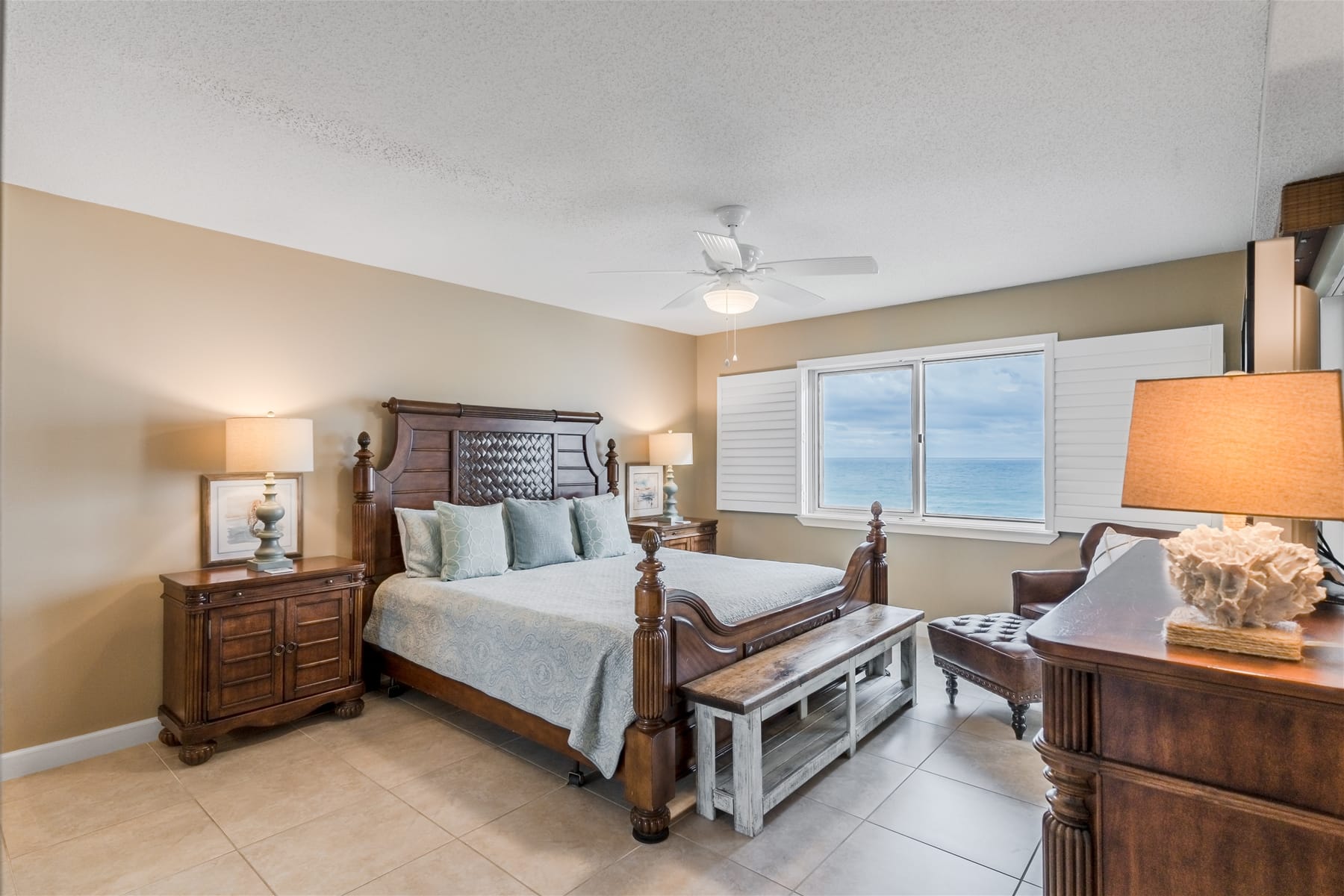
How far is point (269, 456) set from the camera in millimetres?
3203

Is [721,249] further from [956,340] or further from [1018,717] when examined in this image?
[956,340]

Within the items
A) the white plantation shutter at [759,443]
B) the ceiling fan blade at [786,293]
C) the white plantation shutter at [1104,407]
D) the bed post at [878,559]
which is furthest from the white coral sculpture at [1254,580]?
the white plantation shutter at [759,443]

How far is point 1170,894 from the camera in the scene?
1127 mm

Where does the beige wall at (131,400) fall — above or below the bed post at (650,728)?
above

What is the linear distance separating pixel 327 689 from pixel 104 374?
184 centimetres

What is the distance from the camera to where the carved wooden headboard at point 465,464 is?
154 inches

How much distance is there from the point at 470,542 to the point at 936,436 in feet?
11.3

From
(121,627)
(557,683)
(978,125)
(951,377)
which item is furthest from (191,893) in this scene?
(951,377)

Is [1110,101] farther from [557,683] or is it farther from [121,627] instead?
[121,627]

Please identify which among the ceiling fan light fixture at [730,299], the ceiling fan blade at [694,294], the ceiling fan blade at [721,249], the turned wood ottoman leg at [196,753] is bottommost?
the turned wood ottoman leg at [196,753]

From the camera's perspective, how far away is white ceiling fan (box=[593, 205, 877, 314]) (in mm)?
2859

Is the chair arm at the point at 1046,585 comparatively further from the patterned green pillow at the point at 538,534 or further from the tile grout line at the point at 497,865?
the tile grout line at the point at 497,865

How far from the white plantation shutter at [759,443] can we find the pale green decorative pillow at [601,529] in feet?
5.18

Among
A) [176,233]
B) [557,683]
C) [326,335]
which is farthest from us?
[326,335]
